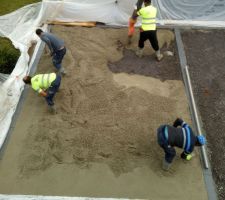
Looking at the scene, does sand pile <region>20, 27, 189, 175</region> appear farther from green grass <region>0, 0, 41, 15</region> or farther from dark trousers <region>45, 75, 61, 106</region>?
green grass <region>0, 0, 41, 15</region>

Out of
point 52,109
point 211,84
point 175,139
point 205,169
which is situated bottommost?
point 205,169

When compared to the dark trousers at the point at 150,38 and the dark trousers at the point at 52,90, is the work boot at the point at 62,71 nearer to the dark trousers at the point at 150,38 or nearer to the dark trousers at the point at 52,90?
the dark trousers at the point at 52,90

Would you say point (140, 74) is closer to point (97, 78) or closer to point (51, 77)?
point (97, 78)

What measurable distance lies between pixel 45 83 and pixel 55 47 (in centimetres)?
100

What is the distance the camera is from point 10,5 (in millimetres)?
9484

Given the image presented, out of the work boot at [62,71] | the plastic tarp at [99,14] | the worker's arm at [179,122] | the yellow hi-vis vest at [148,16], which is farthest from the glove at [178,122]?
the plastic tarp at [99,14]

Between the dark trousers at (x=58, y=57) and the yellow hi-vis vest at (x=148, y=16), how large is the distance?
181cm

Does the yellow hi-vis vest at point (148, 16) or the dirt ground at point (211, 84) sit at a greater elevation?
the yellow hi-vis vest at point (148, 16)

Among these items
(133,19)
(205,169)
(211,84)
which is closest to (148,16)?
(133,19)

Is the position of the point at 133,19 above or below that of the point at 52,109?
above

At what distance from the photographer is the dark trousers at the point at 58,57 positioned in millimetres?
7129

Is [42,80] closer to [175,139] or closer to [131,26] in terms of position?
[175,139]

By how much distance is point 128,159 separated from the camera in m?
6.00

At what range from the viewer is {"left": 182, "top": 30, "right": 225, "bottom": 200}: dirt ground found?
6145 millimetres
